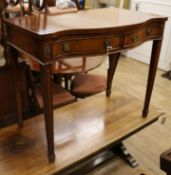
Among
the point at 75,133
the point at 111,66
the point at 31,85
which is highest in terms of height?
the point at 111,66

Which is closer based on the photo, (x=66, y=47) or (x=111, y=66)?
(x=66, y=47)

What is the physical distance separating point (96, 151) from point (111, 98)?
61 centimetres

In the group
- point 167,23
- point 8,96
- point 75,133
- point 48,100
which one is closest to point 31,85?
point 8,96

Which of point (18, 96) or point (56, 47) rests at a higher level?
point (56, 47)

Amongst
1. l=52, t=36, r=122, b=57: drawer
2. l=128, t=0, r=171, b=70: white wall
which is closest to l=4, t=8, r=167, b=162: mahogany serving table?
l=52, t=36, r=122, b=57: drawer

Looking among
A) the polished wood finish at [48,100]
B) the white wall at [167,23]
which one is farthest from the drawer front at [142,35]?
the white wall at [167,23]

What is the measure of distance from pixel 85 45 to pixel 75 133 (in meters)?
0.60

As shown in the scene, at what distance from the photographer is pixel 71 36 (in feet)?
3.34

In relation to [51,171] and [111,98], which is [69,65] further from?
[51,171]

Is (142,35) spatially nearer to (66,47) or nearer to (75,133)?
(66,47)

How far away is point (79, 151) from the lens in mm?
1284

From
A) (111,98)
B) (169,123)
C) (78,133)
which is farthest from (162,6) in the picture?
(78,133)

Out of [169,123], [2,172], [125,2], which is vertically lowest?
[169,123]

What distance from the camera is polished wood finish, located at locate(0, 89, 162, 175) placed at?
1210 millimetres
